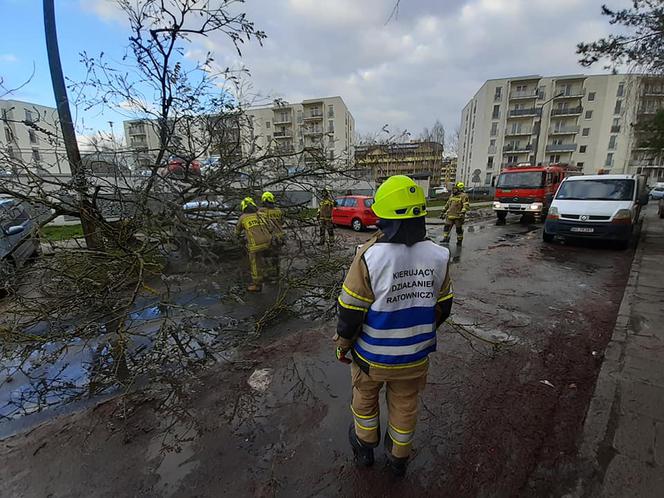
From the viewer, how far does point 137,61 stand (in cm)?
411

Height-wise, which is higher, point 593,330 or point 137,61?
point 137,61

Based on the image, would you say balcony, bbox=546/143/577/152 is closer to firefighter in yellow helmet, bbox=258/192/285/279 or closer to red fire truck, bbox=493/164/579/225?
red fire truck, bbox=493/164/579/225

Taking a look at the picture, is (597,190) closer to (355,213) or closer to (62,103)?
(355,213)

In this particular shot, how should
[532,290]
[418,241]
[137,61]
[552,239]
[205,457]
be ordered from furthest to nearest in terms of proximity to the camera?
[552,239]
[532,290]
[137,61]
[205,457]
[418,241]

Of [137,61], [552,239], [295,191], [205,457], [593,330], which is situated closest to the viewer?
[205,457]

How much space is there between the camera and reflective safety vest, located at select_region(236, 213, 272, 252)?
5230 millimetres

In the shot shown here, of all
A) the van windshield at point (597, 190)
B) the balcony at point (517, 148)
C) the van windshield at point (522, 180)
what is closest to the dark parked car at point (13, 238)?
the van windshield at point (597, 190)

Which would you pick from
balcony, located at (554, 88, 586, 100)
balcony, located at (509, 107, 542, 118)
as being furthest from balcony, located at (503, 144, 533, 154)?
balcony, located at (554, 88, 586, 100)

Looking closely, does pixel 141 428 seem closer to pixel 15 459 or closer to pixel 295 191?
pixel 15 459

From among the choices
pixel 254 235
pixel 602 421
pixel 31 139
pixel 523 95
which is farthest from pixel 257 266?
pixel 523 95

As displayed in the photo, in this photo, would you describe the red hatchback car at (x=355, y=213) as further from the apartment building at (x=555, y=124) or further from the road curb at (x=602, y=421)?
the apartment building at (x=555, y=124)

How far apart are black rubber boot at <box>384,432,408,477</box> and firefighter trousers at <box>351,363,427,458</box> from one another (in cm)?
2

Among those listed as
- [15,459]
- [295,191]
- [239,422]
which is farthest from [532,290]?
[15,459]

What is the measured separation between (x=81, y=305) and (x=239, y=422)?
2.60 meters
